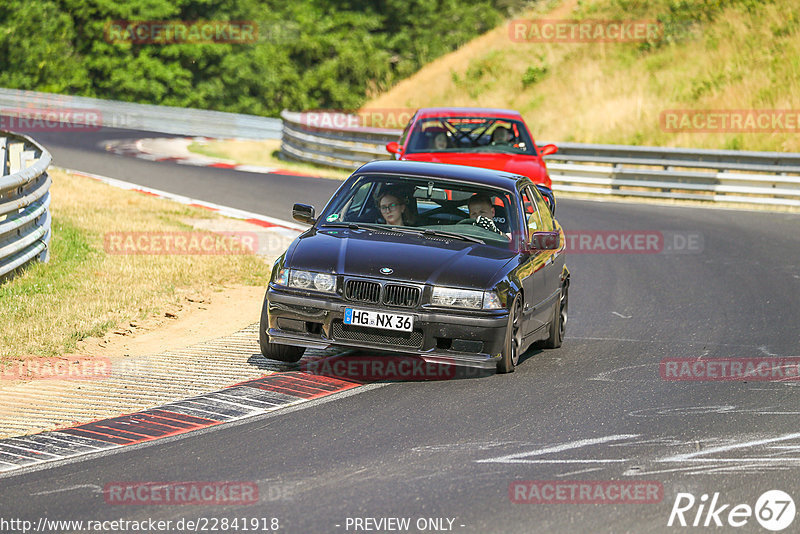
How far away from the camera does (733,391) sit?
8531 mm

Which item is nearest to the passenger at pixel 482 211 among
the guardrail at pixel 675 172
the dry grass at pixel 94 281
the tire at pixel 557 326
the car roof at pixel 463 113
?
the tire at pixel 557 326

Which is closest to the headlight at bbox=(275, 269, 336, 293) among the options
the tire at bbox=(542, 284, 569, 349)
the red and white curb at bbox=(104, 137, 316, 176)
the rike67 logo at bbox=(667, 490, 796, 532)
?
the tire at bbox=(542, 284, 569, 349)

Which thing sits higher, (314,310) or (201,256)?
(314,310)

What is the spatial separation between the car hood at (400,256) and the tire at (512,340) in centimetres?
32

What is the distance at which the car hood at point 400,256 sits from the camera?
8.44m

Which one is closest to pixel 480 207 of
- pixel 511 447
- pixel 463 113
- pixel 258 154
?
pixel 511 447

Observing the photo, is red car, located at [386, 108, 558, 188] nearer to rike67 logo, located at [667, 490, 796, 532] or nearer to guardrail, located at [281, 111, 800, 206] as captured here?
guardrail, located at [281, 111, 800, 206]

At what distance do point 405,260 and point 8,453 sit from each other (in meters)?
3.07

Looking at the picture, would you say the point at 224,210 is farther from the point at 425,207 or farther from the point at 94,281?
the point at 425,207

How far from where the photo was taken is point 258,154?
107ft

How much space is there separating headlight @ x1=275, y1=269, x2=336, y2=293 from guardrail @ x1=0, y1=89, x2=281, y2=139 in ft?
99.0

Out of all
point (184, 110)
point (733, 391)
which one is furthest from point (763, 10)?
point (733, 391)

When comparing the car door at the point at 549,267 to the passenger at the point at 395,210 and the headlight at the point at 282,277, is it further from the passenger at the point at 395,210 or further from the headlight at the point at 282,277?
the headlight at the point at 282,277

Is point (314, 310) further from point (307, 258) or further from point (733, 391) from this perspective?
point (733, 391)
